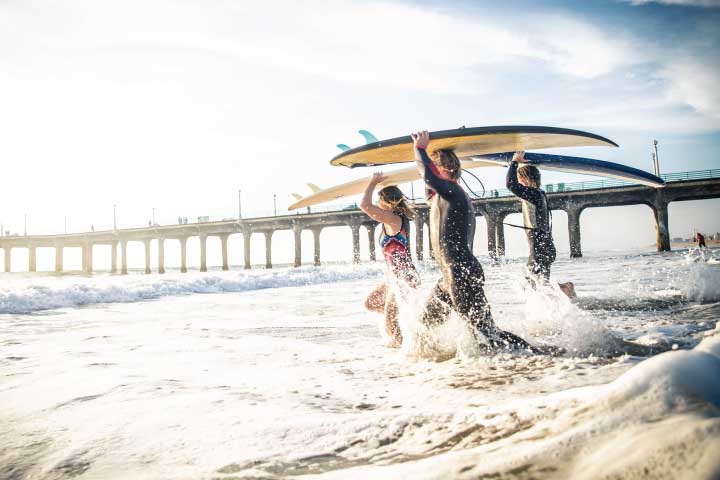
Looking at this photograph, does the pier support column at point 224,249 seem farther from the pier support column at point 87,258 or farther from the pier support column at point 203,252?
the pier support column at point 87,258

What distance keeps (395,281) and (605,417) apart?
300cm

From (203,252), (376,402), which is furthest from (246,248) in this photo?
(376,402)

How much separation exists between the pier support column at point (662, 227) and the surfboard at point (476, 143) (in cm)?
3776

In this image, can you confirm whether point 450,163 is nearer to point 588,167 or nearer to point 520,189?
point 520,189

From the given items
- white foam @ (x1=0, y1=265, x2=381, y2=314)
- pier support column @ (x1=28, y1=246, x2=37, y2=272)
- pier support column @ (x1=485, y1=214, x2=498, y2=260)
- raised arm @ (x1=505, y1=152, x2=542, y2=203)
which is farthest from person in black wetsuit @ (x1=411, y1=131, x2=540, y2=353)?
pier support column @ (x1=28, y1=246, x2=37, y2=272)

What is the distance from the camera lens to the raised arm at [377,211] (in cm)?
407

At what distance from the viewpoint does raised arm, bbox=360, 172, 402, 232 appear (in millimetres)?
4066

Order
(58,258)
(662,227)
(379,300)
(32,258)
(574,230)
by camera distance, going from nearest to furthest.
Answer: (379,300) < (662,227) < (574,230) < (58,258) < (32,258)

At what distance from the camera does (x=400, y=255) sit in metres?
4.29

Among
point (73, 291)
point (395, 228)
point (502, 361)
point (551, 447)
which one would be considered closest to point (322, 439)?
point (551, 447)

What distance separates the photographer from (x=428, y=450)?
1613 millimetres

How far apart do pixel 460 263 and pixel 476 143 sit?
2.23 metres

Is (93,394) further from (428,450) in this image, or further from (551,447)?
(551,447)

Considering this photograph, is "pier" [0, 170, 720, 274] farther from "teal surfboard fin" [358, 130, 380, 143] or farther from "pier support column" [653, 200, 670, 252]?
"teal surfboard fin" [358, 130, 380, 143]
